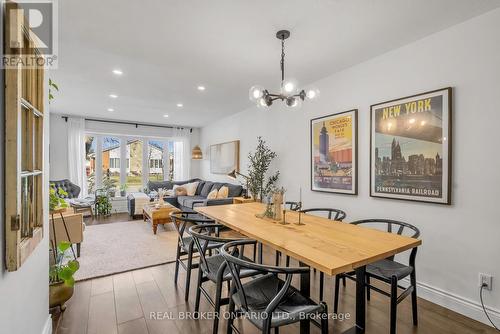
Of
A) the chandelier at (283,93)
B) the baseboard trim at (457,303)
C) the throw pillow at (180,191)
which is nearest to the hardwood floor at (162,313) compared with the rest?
the baseboard trim at (457,303)

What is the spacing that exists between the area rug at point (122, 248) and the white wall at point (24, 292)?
125cm

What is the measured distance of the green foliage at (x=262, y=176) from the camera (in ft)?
14.5

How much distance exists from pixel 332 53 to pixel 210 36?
4.37ft

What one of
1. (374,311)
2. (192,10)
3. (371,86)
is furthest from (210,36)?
(374,311)

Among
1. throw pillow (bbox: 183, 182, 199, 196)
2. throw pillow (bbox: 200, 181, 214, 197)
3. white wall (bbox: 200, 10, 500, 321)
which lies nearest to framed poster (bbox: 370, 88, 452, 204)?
white wall (bbox: 200, 10, 500, 321)

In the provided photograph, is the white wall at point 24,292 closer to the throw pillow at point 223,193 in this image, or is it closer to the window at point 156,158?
the throw pillow at point 223,193

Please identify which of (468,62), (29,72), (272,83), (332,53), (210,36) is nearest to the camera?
(29,72)

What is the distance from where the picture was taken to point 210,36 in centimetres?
242

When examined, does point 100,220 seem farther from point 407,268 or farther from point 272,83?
point 407,268

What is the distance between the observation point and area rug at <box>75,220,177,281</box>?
3.05m

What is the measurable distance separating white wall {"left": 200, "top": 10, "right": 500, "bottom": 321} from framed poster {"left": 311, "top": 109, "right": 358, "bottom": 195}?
0.11m

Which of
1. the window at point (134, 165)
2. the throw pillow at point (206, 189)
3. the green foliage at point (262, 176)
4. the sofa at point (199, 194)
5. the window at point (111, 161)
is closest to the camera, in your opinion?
the green foliage at point (262, 176)

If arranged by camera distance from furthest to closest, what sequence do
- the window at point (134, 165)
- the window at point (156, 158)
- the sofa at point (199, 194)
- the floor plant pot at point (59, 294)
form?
the window at point (156, 158) → the window at point (134, 165) → the sofa at point (199, 194) → the floor plant pot at point (59, 294)

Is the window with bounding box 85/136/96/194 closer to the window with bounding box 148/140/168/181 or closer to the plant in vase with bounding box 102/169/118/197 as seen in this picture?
the plant in vase with bounding box 102/169/118/197
